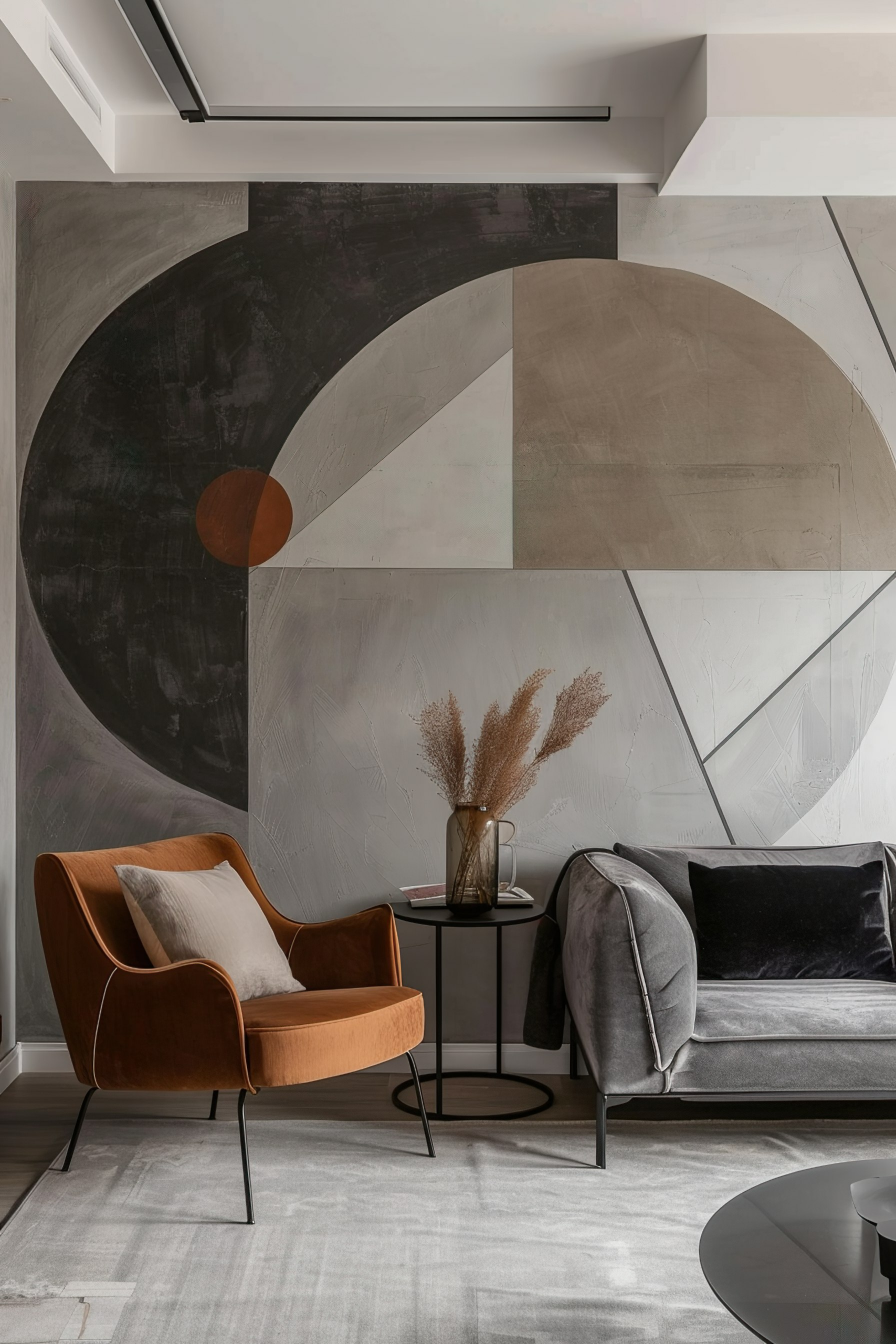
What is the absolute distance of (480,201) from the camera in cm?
370

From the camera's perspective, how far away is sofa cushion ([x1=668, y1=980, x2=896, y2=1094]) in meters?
2.83

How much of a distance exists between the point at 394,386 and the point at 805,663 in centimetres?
166

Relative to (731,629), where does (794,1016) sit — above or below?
below

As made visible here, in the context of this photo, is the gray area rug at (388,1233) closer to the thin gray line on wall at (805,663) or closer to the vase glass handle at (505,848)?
the vase glass handle at (505,848)

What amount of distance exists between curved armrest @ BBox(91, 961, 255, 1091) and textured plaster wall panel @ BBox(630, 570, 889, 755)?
185cm

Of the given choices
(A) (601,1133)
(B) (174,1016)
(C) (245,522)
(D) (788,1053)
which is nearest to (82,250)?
(C) (245,522)

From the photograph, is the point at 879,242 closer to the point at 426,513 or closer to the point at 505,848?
the point at 426,513

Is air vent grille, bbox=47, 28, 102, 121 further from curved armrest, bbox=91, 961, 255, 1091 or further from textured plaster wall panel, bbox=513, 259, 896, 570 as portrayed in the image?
curved armrest, bbox=91, 961, 255, 1091

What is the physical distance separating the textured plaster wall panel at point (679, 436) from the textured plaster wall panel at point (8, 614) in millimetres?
1664

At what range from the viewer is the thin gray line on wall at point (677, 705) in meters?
3.68

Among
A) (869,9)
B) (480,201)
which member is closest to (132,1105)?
(480,201)

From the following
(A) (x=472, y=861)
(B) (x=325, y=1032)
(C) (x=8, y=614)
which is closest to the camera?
(B) (x=325, y=1032)

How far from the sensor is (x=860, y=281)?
3.72 metres

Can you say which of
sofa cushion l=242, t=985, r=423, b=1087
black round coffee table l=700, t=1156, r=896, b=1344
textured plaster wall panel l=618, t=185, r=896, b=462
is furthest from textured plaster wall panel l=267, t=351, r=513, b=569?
black round coffee table l=700, t=1156, r=896, b=1344
